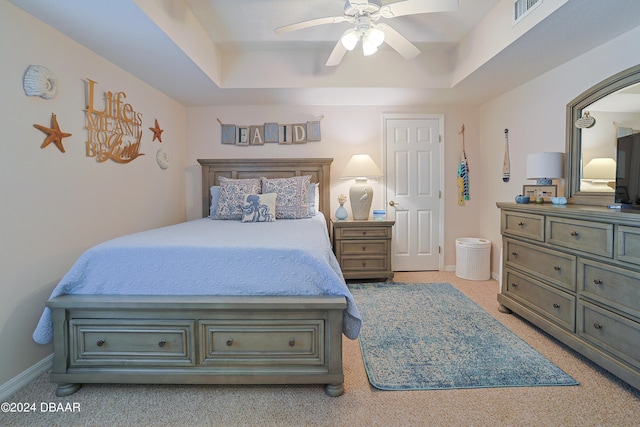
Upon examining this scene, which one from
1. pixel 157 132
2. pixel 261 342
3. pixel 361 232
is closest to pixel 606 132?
pixel 361 232

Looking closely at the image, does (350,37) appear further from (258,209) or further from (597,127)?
(597,127)

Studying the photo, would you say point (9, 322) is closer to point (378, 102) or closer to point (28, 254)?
point (28, 254)

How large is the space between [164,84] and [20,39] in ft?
4.54

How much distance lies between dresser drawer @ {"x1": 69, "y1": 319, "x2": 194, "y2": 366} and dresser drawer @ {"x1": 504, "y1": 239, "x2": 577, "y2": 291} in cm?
237

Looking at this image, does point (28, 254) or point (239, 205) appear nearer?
point (28, 254)

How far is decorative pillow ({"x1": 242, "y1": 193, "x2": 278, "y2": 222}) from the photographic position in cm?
302

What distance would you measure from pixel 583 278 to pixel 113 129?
11.9 feet

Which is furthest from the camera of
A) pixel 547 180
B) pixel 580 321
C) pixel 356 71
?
pixel 356 71

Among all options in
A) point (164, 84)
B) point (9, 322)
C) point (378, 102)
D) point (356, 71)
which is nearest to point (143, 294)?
point (9, 322)

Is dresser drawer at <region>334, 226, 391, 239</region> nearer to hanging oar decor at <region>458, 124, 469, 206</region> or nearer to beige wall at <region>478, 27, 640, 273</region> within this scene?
hanging oar decor at <region>458, 124, 469, 206</region>

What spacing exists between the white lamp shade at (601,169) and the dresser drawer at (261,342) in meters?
2.44

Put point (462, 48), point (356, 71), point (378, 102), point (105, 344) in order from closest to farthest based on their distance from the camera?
point (105, 344)
point (462, 48)
point (356, 71)
point (378, 102)

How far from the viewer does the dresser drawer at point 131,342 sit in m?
1.65

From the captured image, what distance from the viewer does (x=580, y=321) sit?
194 centimetres
